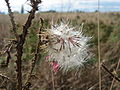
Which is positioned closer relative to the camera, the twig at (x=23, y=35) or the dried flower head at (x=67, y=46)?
the twig at (x=23, y=35)

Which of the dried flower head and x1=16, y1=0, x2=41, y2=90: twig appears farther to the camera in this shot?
the dried flower head

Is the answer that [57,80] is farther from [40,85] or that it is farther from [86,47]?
[86,47]

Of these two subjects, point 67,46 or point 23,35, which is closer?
point 23,35

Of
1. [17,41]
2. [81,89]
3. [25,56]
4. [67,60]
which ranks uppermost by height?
[17,41]

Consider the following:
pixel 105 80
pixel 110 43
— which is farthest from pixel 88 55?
pixel 110 43

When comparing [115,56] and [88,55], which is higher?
[88,55]

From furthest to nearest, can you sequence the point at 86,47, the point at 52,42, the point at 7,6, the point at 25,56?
the point at 25,56 < the point at 86,47 < the point at 52,42 < the point at 7,6

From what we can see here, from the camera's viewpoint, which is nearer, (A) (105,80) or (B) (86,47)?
(B) (86,47)

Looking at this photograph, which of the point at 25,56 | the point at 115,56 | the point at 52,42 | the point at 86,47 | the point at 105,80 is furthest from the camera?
the point at 115,56
